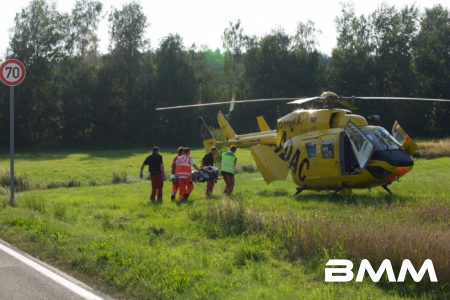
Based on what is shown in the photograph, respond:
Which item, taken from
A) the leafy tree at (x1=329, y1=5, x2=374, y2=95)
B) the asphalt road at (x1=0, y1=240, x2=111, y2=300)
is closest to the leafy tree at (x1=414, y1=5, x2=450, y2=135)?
the leafy tree at (x1=329, y1=5, x2=374, y2=95)

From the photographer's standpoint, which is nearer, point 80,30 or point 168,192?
point 168,192

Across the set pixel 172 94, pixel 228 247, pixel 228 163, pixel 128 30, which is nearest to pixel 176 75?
pixel 172 94

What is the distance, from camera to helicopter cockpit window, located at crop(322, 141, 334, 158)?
14.9m

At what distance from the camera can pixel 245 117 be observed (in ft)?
215

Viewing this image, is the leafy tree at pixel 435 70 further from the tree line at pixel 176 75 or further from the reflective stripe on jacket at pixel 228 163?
the reflective stripe on jacket at pixel 228 163

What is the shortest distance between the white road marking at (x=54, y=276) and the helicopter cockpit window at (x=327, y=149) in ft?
31.3

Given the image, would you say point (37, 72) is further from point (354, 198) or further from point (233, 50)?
point (354, 198)

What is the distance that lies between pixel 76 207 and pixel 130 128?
5080 centimetres

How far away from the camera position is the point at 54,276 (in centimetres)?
693

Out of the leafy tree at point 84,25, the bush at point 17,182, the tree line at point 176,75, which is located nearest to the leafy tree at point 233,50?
the tree line at point 176,75

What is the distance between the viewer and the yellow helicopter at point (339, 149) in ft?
45.2

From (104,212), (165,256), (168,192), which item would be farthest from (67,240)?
(168,192)

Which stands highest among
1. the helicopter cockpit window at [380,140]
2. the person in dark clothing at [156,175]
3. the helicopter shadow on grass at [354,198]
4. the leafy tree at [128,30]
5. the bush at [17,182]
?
the leafy tree at [128,30]

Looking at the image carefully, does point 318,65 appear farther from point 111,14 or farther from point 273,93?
point 111,14
